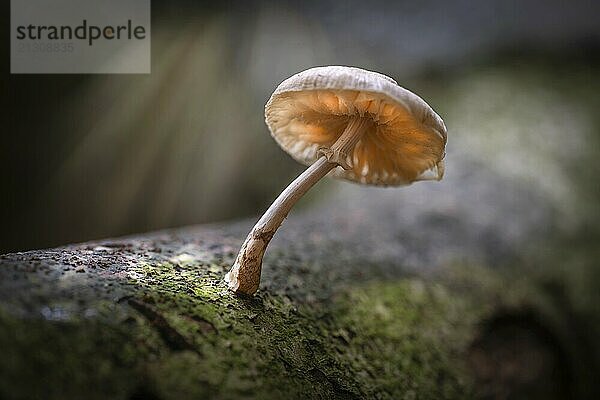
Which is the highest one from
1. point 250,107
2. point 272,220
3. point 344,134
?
point 250,107

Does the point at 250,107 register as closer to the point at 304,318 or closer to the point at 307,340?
the point at 304,318

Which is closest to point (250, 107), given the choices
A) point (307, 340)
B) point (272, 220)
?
point (272, 220)

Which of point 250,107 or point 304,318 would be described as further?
point 250,107

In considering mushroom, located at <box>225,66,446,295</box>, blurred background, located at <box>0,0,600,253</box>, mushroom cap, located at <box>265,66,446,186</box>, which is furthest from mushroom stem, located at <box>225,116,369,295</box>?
blurred background, located at <box>0,0,600,253</box>

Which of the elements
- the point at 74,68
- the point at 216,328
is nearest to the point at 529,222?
the point at 216,328

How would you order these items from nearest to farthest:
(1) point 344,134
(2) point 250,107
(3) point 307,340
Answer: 1. (3) point 307,340
2. (1) point 344,134
3. (2) point 250,107

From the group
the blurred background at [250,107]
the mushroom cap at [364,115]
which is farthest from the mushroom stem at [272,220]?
the blurred background at [250,107]

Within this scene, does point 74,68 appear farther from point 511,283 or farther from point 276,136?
point 511,283
